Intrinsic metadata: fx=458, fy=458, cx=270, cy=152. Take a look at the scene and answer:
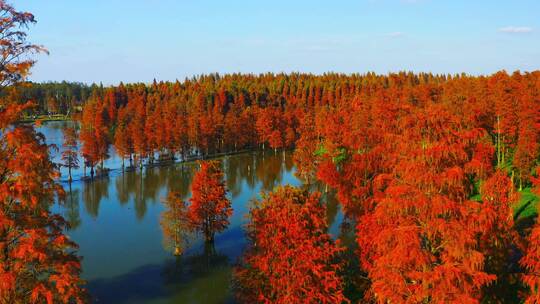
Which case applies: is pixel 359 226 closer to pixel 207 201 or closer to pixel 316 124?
pixel 207 201

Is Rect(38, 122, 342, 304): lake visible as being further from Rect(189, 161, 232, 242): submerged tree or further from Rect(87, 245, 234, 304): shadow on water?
Rect(189, 161, 232, 242): submerged tree

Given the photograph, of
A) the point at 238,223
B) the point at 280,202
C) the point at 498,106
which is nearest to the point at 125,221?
the point at 238,223

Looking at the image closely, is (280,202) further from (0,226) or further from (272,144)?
(272,144)

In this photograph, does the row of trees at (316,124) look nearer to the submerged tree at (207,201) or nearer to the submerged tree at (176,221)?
the submerged tree at (207,201)

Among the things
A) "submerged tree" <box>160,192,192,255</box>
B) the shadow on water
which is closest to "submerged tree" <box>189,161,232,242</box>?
"submerged tree" <box>160,192,192,255</box>

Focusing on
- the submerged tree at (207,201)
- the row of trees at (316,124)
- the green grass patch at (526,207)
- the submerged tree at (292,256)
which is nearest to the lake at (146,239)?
the submerged tree at (207,201)

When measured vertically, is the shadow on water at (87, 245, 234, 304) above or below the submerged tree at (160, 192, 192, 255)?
below
